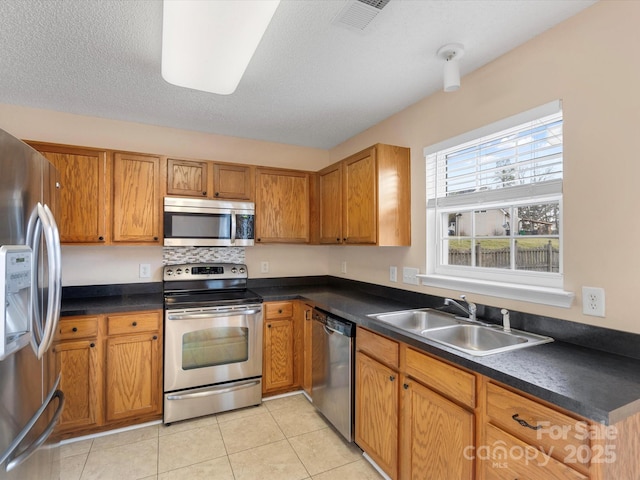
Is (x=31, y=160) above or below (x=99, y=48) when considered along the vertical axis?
below

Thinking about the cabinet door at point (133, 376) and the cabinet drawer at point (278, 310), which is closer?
the cabinet door at point (133, 376)

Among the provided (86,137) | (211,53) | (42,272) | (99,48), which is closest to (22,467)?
(42,272)

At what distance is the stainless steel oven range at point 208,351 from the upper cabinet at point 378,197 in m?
1.06

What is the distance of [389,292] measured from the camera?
2.79 m

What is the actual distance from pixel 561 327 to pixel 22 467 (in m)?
2.32

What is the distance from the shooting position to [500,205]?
2.03 meters

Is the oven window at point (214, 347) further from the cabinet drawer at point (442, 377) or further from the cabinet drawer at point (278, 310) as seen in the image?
the cabinet drawer at point (442, 377)

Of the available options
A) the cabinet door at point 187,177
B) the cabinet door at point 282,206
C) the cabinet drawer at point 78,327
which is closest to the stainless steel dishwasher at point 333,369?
the cabinet door at point 282,206

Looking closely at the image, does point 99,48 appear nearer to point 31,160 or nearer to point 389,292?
point 31,160

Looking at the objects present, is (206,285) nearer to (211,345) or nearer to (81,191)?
(211,345)

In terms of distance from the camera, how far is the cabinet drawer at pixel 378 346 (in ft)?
5.96

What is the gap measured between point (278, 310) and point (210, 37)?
2.12m

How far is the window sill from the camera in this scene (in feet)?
5.26

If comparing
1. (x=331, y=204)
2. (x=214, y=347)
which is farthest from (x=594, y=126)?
(x=214, y=347)
